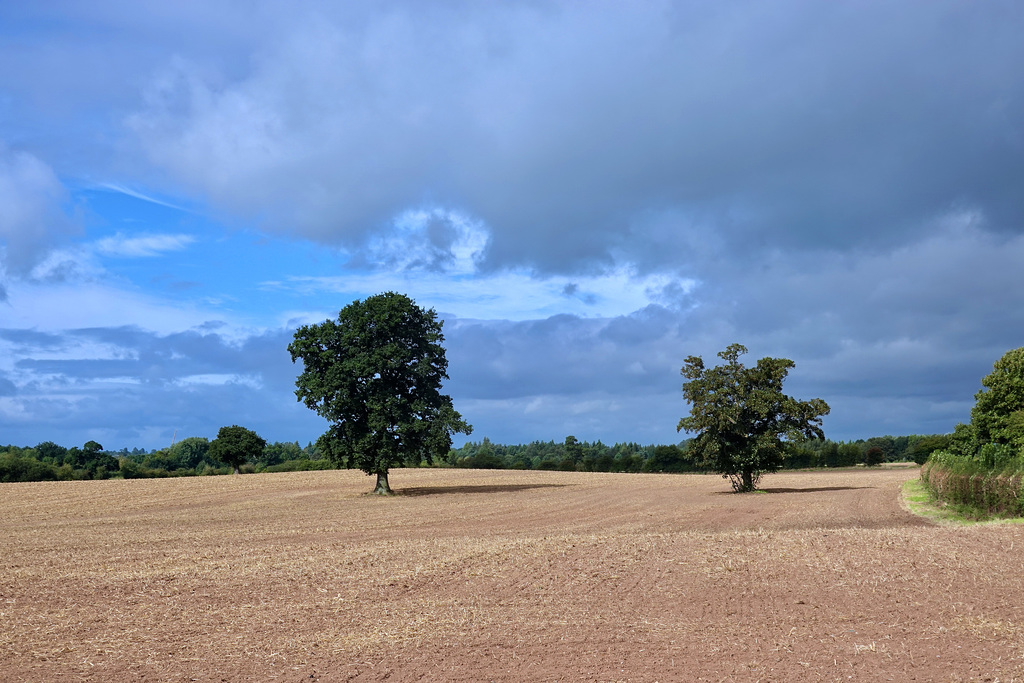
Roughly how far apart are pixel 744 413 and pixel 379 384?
73.4ft

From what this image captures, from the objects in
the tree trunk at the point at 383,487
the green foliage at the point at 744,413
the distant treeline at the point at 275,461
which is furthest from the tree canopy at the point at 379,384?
the distant treeline at the point at 275,461

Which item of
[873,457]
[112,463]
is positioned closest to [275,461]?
[112,463]

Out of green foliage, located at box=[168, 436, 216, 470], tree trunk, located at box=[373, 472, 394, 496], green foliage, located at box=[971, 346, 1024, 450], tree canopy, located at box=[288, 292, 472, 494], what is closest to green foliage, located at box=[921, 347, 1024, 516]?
green foliage, located at box=[971, 346, 1024, 450]

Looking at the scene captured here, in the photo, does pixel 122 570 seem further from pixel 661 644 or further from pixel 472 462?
pixel 472 462

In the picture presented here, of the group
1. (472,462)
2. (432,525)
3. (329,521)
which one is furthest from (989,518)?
(472,462)

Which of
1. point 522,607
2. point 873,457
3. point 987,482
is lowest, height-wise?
point 522,607

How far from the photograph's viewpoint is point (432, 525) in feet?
97.5

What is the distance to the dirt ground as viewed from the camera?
9.73 m

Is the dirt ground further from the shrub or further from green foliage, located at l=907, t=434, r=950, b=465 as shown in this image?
green foliage, located at l=907, t=434, r=950, b=465

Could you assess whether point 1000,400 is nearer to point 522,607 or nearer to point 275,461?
point 522,607

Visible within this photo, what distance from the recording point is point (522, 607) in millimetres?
12781

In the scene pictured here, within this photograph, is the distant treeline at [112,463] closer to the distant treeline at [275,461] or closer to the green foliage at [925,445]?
the distant treeline at [275,461]

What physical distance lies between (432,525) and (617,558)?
14.7 meters

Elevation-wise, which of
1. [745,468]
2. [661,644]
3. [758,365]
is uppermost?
[758,365]
